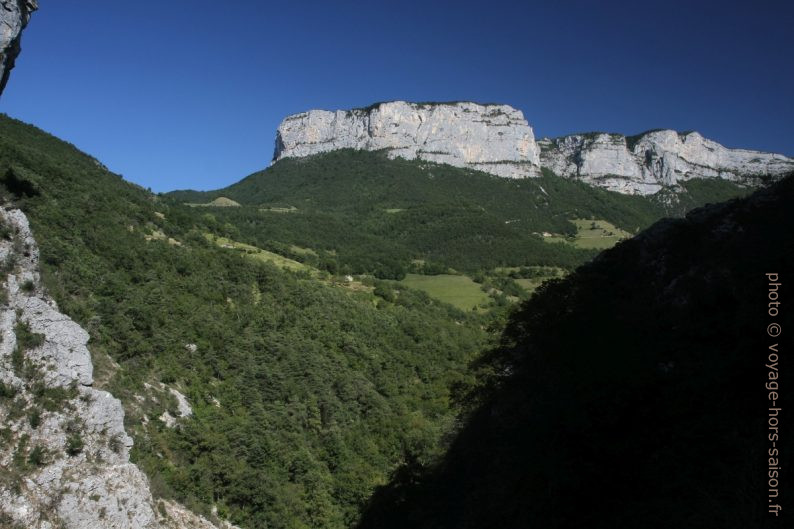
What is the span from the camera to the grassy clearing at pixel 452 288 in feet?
281

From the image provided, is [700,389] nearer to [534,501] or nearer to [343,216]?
[534,501]

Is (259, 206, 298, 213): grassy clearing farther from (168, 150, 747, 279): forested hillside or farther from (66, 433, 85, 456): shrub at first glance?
(66, 433, 85, 456): shrub

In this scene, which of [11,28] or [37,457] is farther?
[37,457]

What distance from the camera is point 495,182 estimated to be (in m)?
192

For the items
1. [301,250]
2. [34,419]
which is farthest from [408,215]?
[34,419]

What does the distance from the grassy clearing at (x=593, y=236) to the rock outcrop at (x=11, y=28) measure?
129m

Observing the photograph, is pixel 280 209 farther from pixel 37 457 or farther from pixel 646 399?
pixel 646 399

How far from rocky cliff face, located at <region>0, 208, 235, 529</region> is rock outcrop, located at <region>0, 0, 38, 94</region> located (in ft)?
31.9

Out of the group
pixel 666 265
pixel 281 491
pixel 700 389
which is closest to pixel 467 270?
pixel 281 491

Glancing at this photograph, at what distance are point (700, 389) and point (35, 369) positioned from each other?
26.8 m

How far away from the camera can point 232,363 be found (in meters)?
41.8

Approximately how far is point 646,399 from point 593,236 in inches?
5905

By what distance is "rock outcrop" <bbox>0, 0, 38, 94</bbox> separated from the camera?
18.8 meters

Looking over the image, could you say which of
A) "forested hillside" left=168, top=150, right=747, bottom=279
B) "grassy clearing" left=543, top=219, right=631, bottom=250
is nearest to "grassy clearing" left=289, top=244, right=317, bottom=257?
"forested hillside" left=168, top=150, right=747, bottom=279
